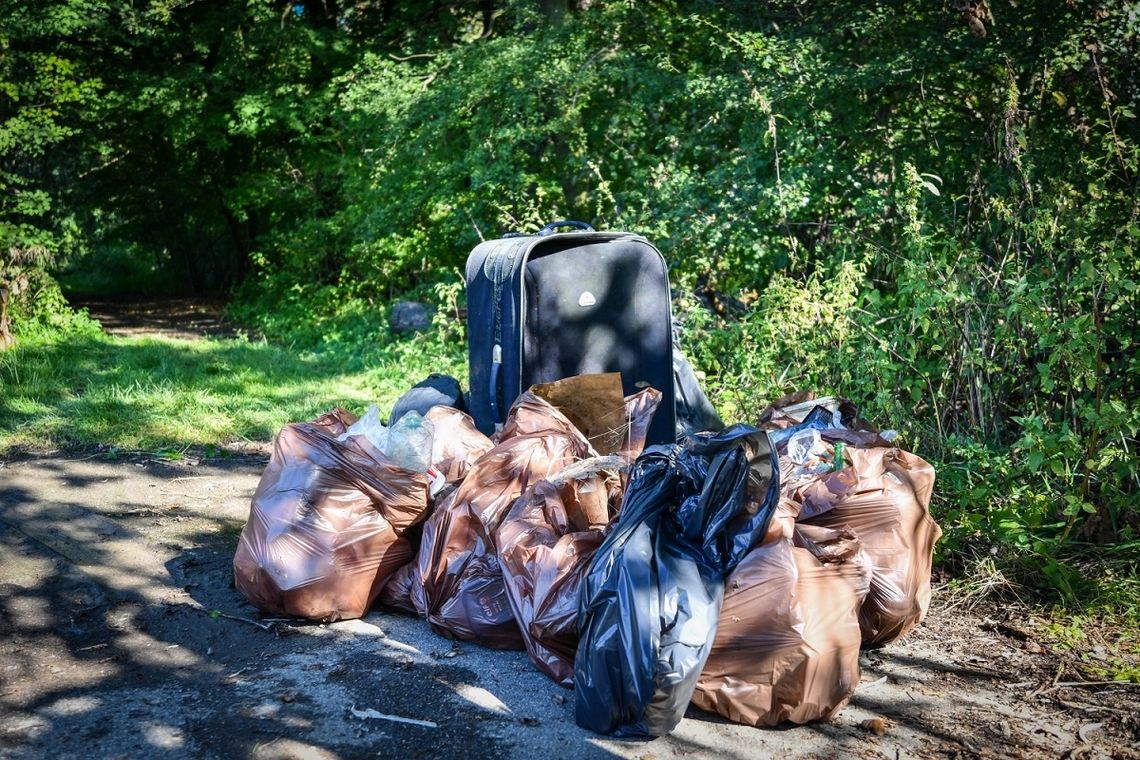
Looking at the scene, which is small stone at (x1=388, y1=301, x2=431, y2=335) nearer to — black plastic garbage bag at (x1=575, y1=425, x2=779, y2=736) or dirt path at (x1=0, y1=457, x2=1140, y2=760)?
dirt path at (x1=0, y1=457, x2=1140, y2=760)

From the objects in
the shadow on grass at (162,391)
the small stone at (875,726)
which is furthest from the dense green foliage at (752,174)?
the small stone at (875,726)

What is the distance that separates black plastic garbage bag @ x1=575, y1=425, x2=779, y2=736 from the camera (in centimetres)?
252

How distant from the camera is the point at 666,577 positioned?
2637mm

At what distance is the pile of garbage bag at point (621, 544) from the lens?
103 inches

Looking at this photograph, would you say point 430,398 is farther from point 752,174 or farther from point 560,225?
point 752,174

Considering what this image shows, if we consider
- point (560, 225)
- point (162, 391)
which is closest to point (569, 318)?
point (560, 225)

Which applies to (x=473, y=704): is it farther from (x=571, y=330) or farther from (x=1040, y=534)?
(x=1040, y=534)

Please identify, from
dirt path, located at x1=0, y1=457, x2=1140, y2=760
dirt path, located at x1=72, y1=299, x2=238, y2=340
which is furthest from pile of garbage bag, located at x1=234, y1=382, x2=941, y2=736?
dirt path, located at x1=72, y1=299, x2=238, y2=340

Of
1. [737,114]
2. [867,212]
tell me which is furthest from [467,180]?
[867,212]

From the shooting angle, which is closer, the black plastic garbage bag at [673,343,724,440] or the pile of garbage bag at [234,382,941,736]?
the pile of garbage bag at [234,382,941,736]

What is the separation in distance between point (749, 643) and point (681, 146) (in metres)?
5.44

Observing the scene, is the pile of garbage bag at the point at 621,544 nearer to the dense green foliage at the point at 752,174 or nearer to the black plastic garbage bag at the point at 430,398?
the black plastic garbage bag at the point at 430,398

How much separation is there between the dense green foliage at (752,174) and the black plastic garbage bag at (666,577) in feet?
4.38

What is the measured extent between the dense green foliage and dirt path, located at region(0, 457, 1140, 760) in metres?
0.78
